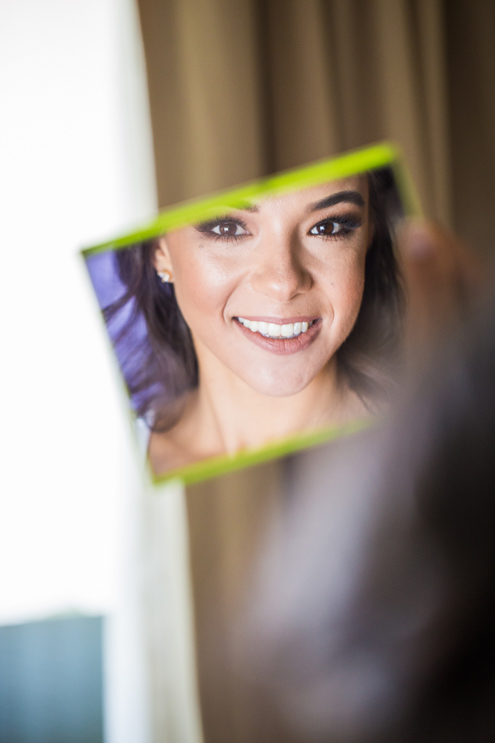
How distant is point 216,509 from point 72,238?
1.52ft

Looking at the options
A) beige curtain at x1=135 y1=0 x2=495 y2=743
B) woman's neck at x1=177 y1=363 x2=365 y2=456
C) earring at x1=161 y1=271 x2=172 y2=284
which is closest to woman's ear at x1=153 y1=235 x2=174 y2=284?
earring at x1=161 y1=271 x2=172 y2=284

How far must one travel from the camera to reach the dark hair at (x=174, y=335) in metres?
0.59

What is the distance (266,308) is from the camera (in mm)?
606

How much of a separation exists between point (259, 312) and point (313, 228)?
97 mm

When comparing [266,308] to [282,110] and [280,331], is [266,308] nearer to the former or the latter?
[280,331]

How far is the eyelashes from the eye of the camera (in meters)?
0.59

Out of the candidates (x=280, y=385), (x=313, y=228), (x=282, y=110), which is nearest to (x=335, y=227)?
(x=313, y=228)

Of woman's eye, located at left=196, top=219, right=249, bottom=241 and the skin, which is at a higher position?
woman's eye, located at left=196, top=219, right=249, bottom=241

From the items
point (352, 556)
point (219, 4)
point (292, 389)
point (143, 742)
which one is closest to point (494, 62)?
point (219, 4)

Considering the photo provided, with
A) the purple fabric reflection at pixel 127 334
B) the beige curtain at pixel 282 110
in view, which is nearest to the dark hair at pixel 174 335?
the purple fabric reflection at pixel 127 334

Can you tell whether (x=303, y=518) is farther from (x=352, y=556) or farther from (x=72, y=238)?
(x=72, y=238)

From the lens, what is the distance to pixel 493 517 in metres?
0.59

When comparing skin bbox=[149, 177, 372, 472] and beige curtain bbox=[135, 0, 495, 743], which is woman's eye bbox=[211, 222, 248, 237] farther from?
beige curtain bbox=[135, 0, 495, 743]

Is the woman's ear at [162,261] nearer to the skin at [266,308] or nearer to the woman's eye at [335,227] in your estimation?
the skin at [266,308]
